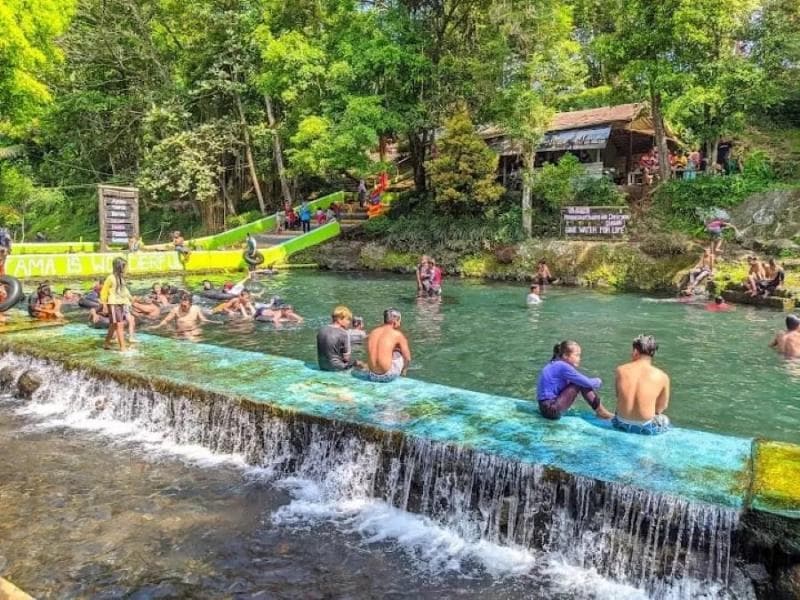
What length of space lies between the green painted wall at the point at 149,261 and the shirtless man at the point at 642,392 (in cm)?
2345

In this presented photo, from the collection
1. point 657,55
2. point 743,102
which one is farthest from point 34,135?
point 743,102

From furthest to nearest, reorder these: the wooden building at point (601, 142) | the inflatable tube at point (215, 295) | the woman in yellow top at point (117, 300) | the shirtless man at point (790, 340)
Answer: the wooden building at point (601, 142) < the inflatable tube at point (215, 295) < the shirtless man at point (790, 340) < the woman in yellow top at point (117, 300)

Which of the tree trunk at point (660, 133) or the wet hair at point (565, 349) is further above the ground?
the tree trunk at point (660, 133)

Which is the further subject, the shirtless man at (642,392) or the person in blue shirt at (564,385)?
the person in blue shirt at (564,385)

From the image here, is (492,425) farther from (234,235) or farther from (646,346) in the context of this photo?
(234,235)

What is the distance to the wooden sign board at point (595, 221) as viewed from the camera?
1110 inches

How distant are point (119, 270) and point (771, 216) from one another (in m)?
23.9

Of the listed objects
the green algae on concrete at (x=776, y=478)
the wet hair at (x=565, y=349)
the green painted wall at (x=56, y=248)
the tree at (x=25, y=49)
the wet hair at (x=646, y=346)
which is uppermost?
the tree at (x=25, y=49)

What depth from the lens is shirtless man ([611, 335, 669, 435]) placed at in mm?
7809

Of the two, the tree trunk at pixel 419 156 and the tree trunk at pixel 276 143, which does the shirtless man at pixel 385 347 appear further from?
the tree trunk at pixel 276 143

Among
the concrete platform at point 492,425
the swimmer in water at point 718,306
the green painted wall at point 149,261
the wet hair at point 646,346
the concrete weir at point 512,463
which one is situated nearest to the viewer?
the concrete weir at point 512,463

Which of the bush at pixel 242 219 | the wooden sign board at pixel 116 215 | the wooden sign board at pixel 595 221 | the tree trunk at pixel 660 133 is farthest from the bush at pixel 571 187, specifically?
the bush at pixel 242 219

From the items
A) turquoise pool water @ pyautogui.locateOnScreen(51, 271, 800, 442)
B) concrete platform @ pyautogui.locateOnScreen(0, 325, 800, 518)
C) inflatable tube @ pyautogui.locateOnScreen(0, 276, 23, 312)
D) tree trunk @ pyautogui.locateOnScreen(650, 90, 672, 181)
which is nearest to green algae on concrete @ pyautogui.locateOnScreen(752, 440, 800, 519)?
concrete platform @ pyautogui.locateOnScreen(0, 325, 800, 518)

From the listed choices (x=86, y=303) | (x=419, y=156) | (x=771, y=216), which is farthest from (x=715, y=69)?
(x=86, y=303)
